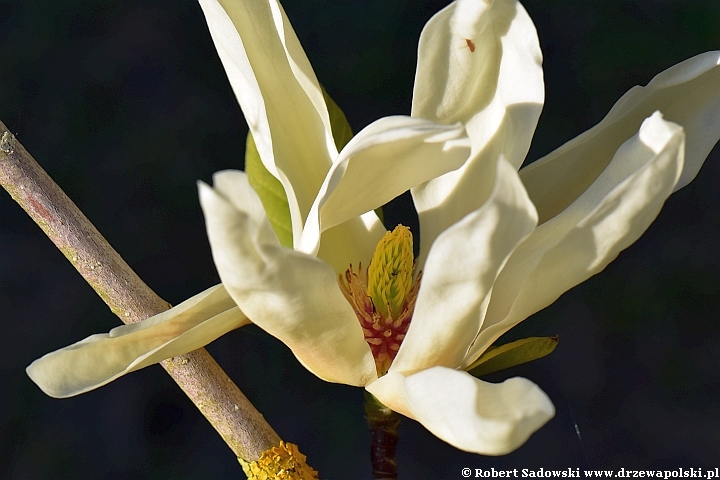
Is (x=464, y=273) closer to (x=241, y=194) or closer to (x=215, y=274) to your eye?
(x=241, y=194)

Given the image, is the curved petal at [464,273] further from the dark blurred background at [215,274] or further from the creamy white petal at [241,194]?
the dark blurred background at [215,274]

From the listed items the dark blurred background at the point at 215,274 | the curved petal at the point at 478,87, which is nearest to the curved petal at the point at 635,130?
the curved petal at the point at 478,87

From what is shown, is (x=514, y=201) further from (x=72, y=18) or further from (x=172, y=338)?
(x=72, y=18)

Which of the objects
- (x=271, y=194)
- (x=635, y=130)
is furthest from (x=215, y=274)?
(x=635, y=130)

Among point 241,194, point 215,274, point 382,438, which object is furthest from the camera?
point 215,274

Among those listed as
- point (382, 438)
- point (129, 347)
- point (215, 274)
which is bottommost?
point (215, 274)

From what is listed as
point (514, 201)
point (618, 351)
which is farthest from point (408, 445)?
point (514, 201)

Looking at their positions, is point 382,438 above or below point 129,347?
below

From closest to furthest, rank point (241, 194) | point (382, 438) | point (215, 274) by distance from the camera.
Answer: point (241, 194) → point (382, 438) → point (215, 274)
